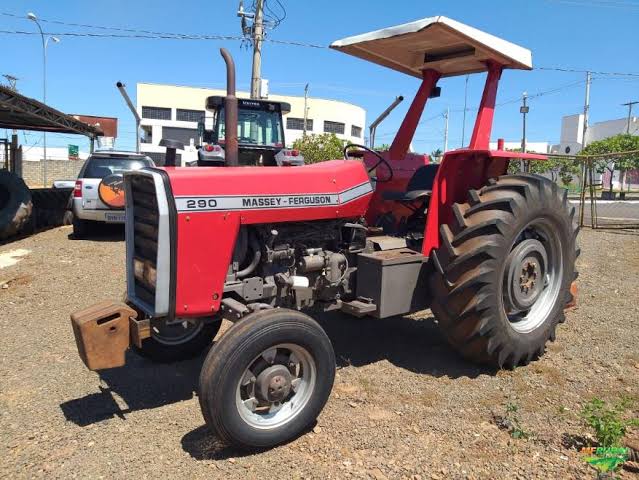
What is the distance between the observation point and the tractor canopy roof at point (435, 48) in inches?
150

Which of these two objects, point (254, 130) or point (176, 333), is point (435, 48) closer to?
point (176, 333)

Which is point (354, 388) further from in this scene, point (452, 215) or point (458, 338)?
point (452, 215)

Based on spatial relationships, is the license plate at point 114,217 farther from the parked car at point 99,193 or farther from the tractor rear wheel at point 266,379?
the tractor rear wheel at point 266,379

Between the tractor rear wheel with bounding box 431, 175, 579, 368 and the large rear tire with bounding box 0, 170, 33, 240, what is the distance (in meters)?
8.72

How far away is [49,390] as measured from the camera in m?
3.71

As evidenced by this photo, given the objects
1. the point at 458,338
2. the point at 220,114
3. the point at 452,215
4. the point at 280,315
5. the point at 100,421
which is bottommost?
the point at 100,421

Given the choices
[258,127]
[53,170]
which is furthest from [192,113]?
[258,127]

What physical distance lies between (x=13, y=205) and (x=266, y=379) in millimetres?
8985

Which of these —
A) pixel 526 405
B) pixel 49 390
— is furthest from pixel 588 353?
pixel 49 390

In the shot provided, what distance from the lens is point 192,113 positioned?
176 feet

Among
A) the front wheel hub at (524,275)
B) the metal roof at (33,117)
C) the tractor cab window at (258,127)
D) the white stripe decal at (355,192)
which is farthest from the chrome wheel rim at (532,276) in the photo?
the metal roof at (33,117)

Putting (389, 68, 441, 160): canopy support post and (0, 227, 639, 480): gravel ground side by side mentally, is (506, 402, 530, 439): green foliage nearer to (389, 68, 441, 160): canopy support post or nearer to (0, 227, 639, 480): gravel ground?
(0, 227, 639, 480): gravel ground

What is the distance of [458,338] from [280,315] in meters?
1.53

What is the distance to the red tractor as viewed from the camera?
3000 millimetres
